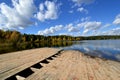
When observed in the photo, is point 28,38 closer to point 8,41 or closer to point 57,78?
point 8,41

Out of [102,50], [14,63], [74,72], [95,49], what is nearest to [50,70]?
[74,72]

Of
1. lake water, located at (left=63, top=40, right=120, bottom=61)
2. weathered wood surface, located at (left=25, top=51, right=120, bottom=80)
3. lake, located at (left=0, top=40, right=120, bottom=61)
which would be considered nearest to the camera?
weathered wood surface, located at (left=25, top=51, right=120, bottom=80)

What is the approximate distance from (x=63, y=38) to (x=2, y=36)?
111m

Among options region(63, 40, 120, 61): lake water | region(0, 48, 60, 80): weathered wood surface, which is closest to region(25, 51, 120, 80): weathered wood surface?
region(0, 48, 60, 80): weathered wood surface

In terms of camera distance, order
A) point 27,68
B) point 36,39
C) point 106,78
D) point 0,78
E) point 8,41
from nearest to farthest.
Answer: point 0,78, point 106,78, point 27,68, point 8,41, point 36,39

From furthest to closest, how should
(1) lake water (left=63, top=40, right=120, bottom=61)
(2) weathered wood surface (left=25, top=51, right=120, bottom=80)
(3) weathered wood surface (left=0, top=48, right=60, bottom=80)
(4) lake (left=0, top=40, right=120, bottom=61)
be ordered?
(4) lake (left=0, top=40, right=120, bottom=61) → (1) lake water (left=63, top=40, right=120, bottom=61) → (2) weathered wood surface (left=25, top=51, right=120, bottom=80) → (3) weathered wood surface (left=0, top=48, right=60, bottom=80)

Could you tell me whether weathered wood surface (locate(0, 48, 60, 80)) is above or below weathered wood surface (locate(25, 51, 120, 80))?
above

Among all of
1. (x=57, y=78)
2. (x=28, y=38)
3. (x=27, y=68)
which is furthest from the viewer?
(x=28, y=38)

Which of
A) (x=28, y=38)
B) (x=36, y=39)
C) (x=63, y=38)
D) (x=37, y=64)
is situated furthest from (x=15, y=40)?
(x=63, y=38)

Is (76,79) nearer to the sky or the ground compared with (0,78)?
nearer to the ground

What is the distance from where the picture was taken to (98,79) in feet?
19.5

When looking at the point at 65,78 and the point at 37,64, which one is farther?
the point at 37,64

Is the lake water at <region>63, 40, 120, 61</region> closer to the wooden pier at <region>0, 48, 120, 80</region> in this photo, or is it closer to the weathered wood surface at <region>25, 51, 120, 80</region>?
the weathered wood surface at <region>25, 51, 120, 80</region>

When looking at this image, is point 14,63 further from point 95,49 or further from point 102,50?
point 95,49
